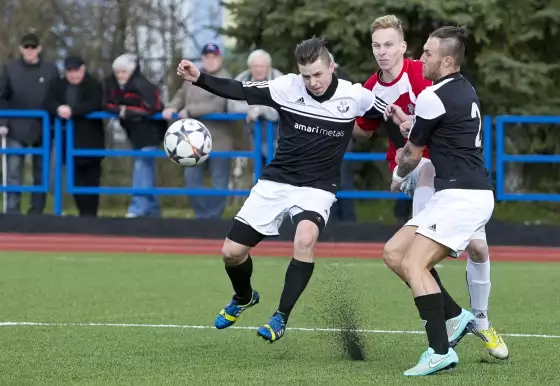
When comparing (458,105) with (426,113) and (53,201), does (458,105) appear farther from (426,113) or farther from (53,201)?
(53,201)

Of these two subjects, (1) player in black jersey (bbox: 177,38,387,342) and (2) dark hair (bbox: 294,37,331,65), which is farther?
(1) player in black jersey (bbox: 177,38,387,342)

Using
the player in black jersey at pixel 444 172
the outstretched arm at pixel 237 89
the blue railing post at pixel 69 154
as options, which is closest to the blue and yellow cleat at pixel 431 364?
the player in black jersey at pixel 444 172

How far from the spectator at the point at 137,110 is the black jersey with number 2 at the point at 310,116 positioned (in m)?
7.74

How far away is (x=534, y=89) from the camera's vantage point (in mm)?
17547

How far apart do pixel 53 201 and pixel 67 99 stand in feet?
4.85

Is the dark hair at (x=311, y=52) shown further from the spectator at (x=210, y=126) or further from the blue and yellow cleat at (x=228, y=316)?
the spectator at (x=210, y=126)

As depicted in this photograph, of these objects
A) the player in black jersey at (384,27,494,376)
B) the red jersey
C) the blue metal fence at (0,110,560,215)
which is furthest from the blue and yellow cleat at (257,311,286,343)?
the blue metal fence at (0,110,560,215)

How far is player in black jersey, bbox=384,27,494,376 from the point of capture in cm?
723

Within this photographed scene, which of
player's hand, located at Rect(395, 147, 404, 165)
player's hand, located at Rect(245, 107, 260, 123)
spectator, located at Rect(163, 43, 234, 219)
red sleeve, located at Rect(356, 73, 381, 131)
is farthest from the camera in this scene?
player's hand, located at Rect(245, 107, 260, 123)

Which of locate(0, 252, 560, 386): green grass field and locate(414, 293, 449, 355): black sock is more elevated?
locate(414, 293, 449, 355): black sock

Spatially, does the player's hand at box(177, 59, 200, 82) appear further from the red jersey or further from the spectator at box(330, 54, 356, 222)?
the spectator at box(330, 54, 356, 222)

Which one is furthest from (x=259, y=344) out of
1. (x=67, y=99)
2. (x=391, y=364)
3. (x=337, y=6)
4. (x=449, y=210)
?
(x=337, y=6)

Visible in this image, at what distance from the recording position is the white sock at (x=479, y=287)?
8.00 m

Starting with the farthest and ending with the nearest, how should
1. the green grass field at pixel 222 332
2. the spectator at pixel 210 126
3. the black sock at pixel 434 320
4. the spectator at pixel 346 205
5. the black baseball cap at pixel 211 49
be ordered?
the spectator at pixel 346 205 < the spectator at pixel 210 126 < the black baseball cap at pixel 211 49 < the black sock at pixel 434 320 < the green grass field at pixel 222 332
